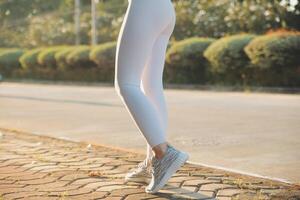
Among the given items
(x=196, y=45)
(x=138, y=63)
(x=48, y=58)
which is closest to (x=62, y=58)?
(x=48, y=58)

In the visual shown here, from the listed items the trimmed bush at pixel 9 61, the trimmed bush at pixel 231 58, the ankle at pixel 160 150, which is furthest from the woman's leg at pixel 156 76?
the trimmed bush at pixel 9 61

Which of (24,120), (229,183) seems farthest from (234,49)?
(229,183)

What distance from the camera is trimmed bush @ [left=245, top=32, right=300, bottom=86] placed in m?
17.0

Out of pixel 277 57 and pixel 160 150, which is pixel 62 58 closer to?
pixel 277 57

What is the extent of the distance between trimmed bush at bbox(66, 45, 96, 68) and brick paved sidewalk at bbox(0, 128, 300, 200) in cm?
2150

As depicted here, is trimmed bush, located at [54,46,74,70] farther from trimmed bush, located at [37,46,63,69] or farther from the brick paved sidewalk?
the brick paved sidewalk

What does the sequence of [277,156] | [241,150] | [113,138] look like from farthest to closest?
[113,138], [241,150], [277,156]

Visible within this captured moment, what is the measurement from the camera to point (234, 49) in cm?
1856

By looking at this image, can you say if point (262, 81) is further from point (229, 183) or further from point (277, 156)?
point (229, 183)

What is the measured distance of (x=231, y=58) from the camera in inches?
741

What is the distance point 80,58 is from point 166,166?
23.9 metres

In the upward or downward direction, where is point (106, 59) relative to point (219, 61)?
downward

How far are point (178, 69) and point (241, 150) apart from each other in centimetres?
1564

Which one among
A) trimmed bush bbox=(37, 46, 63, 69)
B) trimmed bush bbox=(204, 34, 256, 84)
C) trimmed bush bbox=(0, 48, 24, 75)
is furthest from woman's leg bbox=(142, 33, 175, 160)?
trimmed bush bbox=(0, 48, 24, 75)
